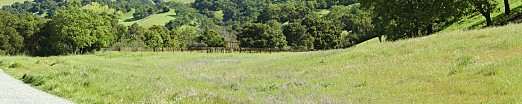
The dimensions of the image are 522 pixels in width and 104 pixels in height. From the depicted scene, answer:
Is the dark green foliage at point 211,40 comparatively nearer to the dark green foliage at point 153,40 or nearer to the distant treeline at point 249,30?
the distant treeline at point 249,30

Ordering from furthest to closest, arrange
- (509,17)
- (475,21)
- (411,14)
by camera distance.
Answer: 1. (475,21)
2. (411,14)
3. (509,17)

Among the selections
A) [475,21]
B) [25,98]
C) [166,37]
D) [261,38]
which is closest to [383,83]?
[25,98]

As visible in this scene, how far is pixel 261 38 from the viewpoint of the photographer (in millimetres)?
115438

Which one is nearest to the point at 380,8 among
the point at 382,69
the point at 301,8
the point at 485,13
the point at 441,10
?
the point at 441,10

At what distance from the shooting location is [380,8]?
4581 cm

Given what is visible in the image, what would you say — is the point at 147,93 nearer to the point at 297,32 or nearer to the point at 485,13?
the point at 485,13

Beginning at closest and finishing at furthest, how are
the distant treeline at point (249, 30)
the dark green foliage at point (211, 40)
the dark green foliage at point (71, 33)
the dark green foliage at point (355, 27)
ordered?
the distant treeline at point (249, 30)
the dark green foliage at point (71, 33)
the dark green foliage at point (211, 40)
the dark green foliage at point (355, 27)

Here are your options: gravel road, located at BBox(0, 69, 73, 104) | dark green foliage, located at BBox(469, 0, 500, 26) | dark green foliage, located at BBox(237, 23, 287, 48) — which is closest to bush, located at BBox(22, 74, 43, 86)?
gravel road, located at BBox(0, 69, 73, 104)

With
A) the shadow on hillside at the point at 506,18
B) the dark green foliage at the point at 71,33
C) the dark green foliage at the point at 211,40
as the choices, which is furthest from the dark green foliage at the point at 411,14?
the dark green foliage at the point at 211,40

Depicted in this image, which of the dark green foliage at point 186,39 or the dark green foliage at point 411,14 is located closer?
the dark green foliage at point 411,14

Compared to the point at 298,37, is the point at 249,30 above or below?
above

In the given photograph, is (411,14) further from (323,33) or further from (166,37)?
(166,37)

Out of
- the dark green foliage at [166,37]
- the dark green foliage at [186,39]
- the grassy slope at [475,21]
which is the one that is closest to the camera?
the grassy slope at [475,21]

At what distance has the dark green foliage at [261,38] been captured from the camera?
375 ft
